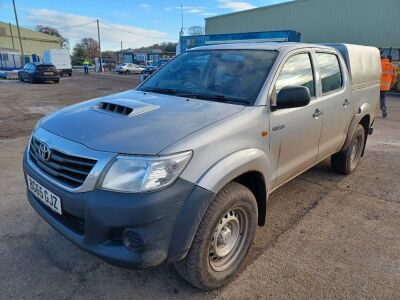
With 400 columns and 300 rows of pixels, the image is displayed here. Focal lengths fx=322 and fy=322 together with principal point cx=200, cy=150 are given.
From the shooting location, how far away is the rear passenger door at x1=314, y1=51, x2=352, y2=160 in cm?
374

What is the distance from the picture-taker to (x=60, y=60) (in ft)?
119

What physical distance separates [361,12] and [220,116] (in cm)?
2853

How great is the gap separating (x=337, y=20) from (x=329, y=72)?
2729 cm

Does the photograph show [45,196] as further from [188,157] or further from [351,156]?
[351,156]

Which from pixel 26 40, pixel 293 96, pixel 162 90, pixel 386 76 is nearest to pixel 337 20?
pixel 386 76

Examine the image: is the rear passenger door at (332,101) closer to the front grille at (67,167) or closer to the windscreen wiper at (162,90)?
the windscreen wiper at (162,90)

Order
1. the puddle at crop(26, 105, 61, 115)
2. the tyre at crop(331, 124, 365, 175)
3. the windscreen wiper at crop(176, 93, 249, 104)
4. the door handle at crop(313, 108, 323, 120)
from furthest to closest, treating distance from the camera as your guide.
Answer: the puddle at crop(26, 105, 61, 115) → the tyre at crop(331, 124, 365, 175) → the door handle at crop(313, 108, 323, 120) → the windscreen wiper at crop(176, 93, 249, 104)

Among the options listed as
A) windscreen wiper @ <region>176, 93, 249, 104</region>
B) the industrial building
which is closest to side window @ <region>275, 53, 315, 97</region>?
windscreen wiper @ <region>176, 93, 249, 104</region>

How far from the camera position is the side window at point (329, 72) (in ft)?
12.4

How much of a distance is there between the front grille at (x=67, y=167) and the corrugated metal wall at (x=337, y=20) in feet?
92.1

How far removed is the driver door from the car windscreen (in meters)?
0.23

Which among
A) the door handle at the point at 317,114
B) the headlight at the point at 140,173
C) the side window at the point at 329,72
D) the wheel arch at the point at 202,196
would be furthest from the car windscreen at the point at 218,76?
the headlight at the point at 140,173

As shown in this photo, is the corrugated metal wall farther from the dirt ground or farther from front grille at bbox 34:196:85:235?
front grille at bbox 34:196:85:235

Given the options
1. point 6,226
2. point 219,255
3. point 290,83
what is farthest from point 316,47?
point 6,226
